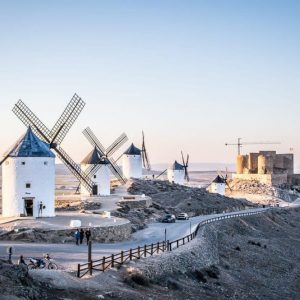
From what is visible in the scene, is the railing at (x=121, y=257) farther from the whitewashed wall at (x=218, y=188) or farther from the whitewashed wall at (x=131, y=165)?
the whitewashed wall at (x=218, y=188)

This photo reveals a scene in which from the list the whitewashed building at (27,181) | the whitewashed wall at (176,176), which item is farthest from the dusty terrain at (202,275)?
the whitewashed wall at (176,176)

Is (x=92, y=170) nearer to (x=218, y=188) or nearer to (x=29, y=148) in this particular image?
(x=29, y=148)

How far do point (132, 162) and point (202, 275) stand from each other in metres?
45.5

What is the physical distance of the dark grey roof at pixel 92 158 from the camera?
58844 millimetres

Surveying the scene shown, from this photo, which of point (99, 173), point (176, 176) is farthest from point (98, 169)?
point (176, 176)

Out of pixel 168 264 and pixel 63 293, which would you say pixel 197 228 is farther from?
pixel 63 293

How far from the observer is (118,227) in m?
34.6

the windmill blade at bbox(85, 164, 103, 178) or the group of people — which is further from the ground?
the windmill blade at bbox(85, 164, 103, 178)

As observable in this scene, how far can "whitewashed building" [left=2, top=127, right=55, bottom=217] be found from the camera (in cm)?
3747

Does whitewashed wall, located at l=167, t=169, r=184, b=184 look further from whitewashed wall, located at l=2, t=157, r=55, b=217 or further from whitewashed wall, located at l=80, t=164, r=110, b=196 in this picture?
whitewashed wall, located at l=2, t=157, r=55, b=217

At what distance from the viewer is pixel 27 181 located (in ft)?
123

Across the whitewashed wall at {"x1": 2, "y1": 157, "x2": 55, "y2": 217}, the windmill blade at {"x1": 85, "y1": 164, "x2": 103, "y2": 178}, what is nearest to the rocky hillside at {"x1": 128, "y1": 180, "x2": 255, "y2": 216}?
the windmill blade at {"x1": 85, "y1": 164, "x2": 103, "y2": 178}

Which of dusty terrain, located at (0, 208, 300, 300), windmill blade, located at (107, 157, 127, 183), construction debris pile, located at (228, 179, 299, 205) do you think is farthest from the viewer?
construction debris pile, located at (228, 179, 299, 205)

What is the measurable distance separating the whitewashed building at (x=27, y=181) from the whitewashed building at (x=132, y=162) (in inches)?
1375
